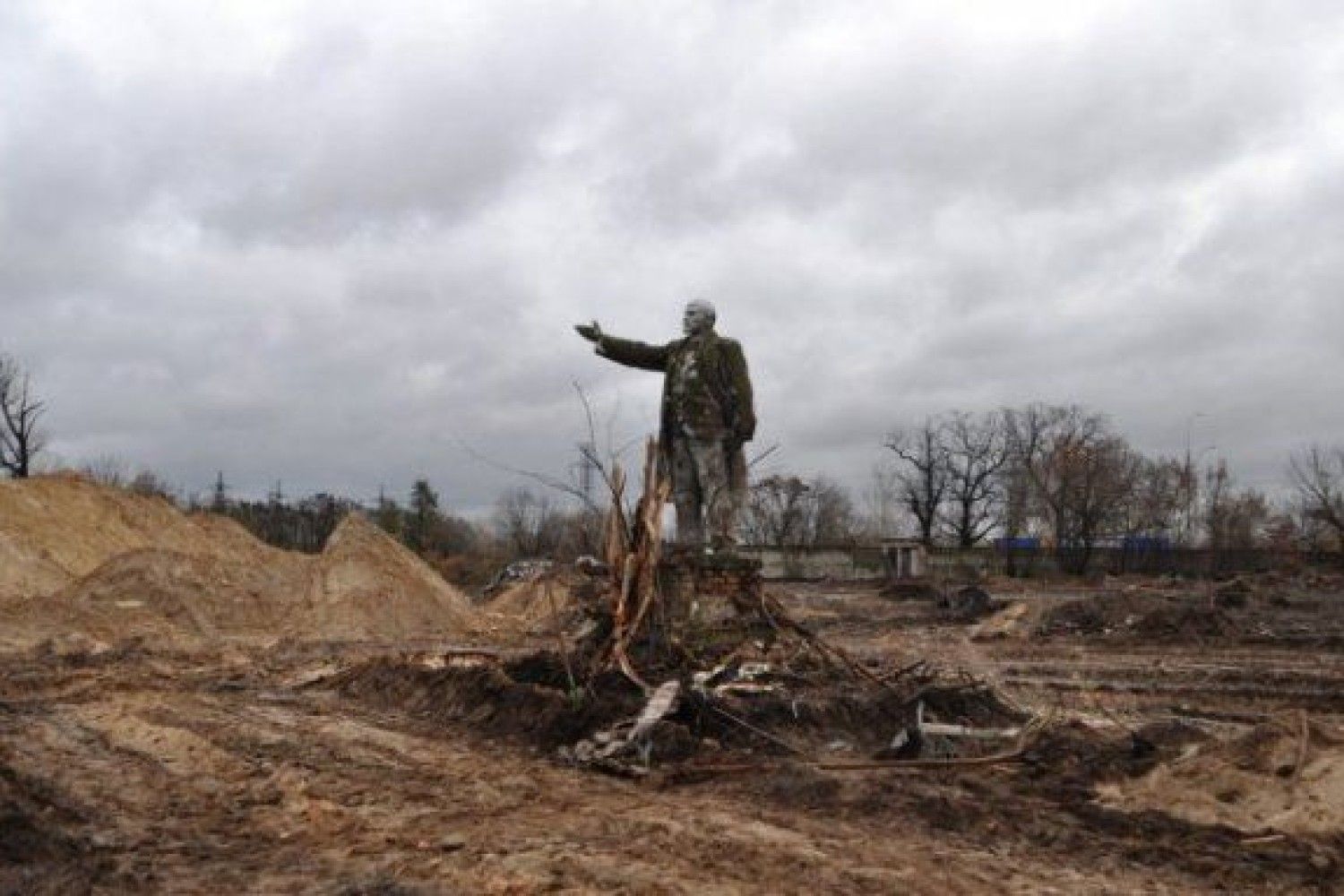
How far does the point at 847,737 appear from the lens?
26.2ft

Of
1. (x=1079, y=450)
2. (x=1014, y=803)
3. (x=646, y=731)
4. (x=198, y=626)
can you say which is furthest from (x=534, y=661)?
(x=1079, y=450)

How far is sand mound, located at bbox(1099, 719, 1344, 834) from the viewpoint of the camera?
565 cm

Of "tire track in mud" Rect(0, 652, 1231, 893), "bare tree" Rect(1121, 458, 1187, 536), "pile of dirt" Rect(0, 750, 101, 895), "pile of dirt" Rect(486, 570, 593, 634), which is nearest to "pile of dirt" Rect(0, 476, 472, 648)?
"pile of dirt" Rect(486, 570, 593, 634)

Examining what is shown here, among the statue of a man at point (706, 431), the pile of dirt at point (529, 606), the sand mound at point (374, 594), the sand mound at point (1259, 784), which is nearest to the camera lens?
the sand mound at point (1259, 784)

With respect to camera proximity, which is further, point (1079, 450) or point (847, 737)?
point (1079, 450)

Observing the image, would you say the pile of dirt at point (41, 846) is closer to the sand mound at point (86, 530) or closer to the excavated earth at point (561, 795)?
the excavated earth at point (561, 795)

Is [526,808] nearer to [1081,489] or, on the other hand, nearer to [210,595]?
[210,595]

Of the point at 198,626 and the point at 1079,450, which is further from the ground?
the point at 1079,450

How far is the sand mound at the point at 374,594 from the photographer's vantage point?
22203 mm

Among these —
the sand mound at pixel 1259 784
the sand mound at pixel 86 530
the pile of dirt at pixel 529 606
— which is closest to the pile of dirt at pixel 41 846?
the sand mound at pixel 1259 784

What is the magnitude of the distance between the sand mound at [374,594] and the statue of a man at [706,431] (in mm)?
12358

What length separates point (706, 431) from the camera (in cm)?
1016

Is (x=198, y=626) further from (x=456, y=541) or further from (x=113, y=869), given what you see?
(x=456, y=541)

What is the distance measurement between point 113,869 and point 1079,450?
66.5 meters
